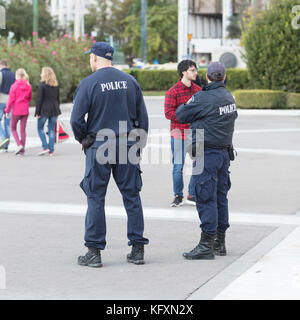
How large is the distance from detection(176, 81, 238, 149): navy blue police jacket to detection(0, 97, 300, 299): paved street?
107 centimetres

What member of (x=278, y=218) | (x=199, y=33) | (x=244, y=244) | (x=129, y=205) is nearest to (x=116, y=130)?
(x=129, y=205)

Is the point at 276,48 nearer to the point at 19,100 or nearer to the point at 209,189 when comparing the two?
the point at 19,100

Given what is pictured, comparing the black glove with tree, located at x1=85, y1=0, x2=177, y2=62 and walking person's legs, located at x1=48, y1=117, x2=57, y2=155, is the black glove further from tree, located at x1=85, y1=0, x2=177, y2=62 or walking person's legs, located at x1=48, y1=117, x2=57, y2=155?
tree, located at x1=85, y1=0, x2=177, y2=62

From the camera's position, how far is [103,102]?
686cm

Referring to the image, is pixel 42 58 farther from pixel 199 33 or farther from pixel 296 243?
pixel 199 33

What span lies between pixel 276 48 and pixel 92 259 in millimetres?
25828

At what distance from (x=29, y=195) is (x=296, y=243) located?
14.2 ft

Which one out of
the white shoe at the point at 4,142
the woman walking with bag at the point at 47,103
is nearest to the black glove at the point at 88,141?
the woman walking with bag at the point at 47,103

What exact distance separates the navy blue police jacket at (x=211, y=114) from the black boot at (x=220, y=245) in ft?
2.69

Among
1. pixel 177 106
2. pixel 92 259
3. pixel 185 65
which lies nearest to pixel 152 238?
pixel 92 259

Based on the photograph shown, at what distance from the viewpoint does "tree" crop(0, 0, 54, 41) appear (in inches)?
3204

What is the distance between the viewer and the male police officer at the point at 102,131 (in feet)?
22.5

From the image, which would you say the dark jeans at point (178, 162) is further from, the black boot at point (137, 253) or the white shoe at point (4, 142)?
the white shoe at point (4, 142)

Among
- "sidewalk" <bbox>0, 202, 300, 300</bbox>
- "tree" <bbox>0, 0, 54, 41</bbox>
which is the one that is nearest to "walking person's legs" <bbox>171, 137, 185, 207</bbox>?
"sidewalk" <bbox>0, 202, 300, 300</bbox>
